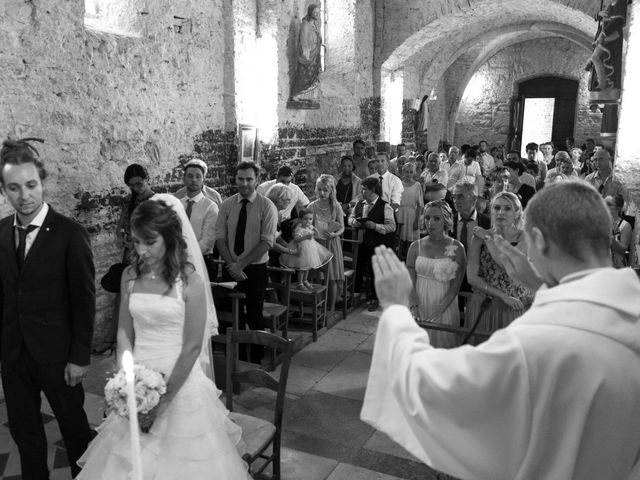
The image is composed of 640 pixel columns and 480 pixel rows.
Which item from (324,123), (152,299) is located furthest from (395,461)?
(324,123)

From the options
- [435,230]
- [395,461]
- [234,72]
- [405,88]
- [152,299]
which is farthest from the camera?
[405,88]

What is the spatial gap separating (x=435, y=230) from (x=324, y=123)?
7.10m

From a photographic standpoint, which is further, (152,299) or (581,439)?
(152,299)

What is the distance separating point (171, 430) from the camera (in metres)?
2.84

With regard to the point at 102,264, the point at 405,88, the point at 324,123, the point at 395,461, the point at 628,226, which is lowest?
the point at 395,461

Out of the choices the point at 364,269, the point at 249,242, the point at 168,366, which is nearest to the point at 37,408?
the point at 168,366

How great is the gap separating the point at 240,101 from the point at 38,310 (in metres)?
5.64

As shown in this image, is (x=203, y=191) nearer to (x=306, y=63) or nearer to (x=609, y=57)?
(x=306, y=63)

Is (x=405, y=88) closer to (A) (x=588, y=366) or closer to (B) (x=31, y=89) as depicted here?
(B) (x=31, y=89)

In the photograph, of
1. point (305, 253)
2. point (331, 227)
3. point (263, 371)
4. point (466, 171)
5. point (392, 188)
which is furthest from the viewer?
point (466, 171)

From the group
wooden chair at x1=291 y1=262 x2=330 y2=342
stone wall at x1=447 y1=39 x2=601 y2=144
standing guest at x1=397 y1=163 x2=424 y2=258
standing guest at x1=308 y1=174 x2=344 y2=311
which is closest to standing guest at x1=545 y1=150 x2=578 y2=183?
standing guest at x1=397 y1=163 x2=424 y2=258

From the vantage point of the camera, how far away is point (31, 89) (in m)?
5.14

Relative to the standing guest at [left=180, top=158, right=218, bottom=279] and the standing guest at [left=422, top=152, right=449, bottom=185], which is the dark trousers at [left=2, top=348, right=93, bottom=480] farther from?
the standing guest at [left=422, top=152, right=449, bottom=185]

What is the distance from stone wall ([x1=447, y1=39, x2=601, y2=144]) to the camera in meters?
19.0
